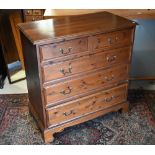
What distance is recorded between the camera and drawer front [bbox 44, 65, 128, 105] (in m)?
1.66

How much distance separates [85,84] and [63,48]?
363 mm

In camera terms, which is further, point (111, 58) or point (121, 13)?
point (121, 13)

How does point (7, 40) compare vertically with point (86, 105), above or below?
above

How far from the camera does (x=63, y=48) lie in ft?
5.03

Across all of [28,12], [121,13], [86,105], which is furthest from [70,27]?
[28,12]

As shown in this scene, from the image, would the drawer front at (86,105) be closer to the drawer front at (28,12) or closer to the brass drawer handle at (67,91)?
the brass drawer handle at (67,91)

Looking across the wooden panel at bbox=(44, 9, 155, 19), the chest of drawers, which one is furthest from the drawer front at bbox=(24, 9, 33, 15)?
the chest of drawers

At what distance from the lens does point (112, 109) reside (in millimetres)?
A: 2020

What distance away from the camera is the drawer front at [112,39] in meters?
1.63

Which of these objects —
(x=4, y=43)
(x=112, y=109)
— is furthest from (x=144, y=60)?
(x=4, y=43)

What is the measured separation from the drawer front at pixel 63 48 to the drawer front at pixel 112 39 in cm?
8

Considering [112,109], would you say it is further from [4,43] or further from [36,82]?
[4,43]

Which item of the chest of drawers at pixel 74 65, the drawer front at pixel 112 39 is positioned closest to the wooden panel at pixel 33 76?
the chest of drawers at pixel 74 65

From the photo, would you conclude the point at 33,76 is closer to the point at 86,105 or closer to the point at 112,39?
the point at 86,105
